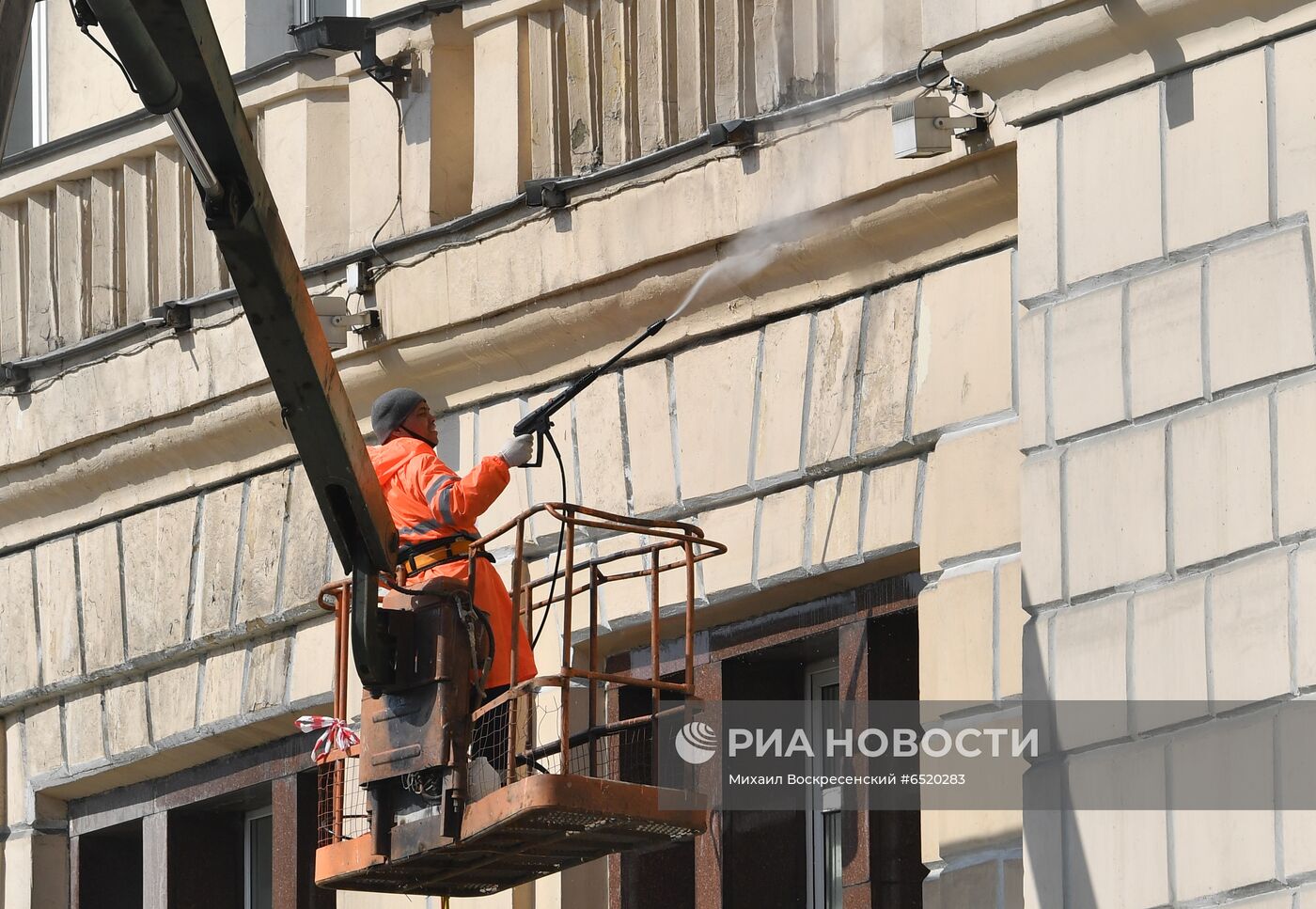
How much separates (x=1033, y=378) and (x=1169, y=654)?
4.17ft

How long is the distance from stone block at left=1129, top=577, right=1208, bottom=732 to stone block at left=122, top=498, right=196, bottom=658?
6.42 m

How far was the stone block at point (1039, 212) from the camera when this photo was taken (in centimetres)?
1340

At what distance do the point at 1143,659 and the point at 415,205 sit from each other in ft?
17.8

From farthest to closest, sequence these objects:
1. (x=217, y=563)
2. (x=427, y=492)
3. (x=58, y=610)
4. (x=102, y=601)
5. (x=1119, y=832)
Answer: (x=58, y=610) < (x=102, y=601) < (x=217, y=563) < (x=427, y=492) < (x=1119, y=832)

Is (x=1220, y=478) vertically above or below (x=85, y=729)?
below

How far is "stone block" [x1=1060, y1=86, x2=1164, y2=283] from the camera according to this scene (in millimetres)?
13008

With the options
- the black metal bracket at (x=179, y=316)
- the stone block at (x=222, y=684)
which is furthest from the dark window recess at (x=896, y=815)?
the black metal bracket at (x=179, y=316)

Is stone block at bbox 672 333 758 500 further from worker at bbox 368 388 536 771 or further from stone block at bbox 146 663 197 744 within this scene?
stone block at bbox 146 663 197 744

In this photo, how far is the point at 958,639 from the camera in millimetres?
14070

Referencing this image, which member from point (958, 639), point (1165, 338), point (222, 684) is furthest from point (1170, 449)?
point (222, 684)

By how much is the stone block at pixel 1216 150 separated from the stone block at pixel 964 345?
4.63 ft

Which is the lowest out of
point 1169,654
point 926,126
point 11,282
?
point 1169,654

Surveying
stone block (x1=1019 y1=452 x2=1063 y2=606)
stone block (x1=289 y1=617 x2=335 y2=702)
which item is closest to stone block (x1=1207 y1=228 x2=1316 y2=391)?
stone block (x1=1019 y1=452 x2=1063 y2=606)

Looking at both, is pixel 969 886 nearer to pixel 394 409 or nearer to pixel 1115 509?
pixel 1115 509
